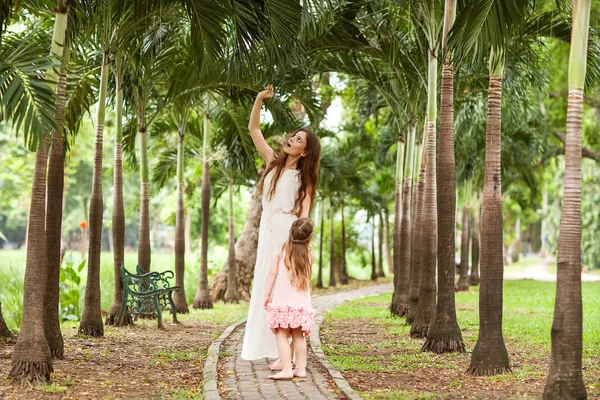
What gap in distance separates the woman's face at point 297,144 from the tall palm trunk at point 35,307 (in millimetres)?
2134

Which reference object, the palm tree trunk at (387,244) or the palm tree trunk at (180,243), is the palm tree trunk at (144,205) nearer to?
the palm tree trunk at (180,243)

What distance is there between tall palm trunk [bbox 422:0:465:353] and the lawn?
9.8 inches

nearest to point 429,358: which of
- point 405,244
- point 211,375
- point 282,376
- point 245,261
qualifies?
point 282,376

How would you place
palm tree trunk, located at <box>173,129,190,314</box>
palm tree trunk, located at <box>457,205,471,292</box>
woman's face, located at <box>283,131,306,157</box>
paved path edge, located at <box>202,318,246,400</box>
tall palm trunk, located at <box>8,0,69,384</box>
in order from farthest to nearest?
1. palm tree trunk, located at <box>457,205,471,292</box>
2. palm tree trunk, located at <box>173,129,190,314</box>
3. woman's face, located at <box>283,131,306,157</box>
4. tall palm trunk, located at <box>8,0,69,384</box>
5. paved path edge, located at <box>202,318,246,400</box>

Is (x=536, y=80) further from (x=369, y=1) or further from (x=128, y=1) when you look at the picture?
(x=128, y=1)

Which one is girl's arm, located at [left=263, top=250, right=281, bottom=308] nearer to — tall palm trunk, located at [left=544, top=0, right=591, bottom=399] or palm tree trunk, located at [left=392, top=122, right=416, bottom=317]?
tall palm trunk, located at [left=544, top=0, right=591, bottom=399]

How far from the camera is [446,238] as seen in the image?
9008 mm

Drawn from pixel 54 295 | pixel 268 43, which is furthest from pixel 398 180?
pixel 54 295

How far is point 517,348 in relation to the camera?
9.82 metres

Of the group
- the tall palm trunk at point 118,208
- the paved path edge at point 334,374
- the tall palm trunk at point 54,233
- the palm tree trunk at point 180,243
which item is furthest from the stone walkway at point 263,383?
the palm tree trunk at point 180,243

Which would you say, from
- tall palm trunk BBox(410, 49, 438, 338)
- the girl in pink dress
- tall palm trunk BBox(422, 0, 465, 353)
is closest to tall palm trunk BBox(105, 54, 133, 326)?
tall palm trunk BBox(410, 49, 438, 338)

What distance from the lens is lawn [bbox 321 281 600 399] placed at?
6706 mm

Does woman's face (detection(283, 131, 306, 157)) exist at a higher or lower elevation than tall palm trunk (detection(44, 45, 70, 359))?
higher

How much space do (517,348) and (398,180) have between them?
6869 millimetres
